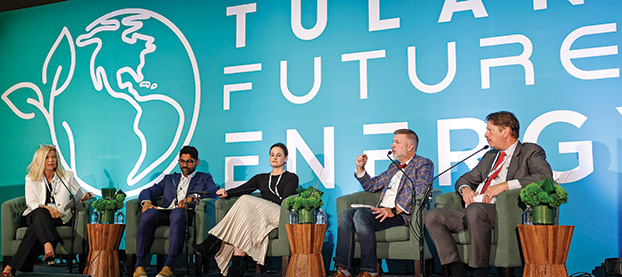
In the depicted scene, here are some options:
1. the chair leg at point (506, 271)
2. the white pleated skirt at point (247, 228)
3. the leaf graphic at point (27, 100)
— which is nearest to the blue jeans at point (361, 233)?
the white pleated skirt at point (247, 228)

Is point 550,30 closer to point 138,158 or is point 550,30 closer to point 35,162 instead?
point 138,158

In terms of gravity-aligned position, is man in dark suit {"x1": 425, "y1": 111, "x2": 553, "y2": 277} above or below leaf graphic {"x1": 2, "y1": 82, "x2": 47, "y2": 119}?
below

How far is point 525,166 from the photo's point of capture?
387 centimetres

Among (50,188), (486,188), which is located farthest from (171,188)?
(486,188)

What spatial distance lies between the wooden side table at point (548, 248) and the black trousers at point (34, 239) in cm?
359

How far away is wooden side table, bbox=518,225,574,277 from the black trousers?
3.59 m

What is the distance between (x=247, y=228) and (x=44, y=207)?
173 centimetres

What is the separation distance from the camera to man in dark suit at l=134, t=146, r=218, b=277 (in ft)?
14.5

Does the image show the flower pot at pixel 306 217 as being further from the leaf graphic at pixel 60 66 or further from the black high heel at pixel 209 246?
the leaf graphic at pixel 60 66

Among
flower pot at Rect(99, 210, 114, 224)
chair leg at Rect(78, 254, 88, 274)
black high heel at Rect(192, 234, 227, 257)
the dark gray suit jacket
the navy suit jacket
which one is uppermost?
the dark gray suit jacket

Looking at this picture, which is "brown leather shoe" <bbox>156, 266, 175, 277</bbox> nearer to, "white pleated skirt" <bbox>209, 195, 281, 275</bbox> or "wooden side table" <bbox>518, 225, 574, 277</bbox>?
"white pleated skirt" <bbox>209, 195, 281, 275</bbox>

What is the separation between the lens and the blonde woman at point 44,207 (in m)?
4.57

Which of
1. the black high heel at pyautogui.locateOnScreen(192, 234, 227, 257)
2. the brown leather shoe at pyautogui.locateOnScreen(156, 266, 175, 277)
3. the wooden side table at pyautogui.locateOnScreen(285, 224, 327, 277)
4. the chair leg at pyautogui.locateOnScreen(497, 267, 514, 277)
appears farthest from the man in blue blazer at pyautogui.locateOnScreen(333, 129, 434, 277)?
the brown leather shoe at pyautogui.locateOnScreen(156, 266, 175, 277)

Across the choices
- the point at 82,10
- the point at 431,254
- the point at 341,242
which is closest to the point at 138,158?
the point at 82,10
